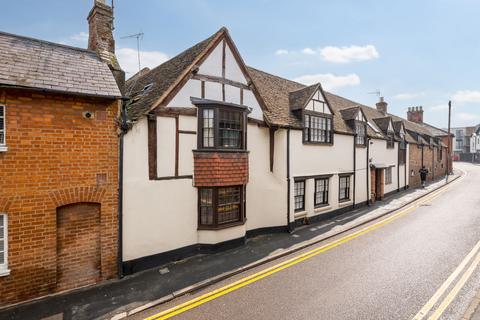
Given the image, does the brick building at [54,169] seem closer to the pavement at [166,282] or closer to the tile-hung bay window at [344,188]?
the pavement at [166,282]

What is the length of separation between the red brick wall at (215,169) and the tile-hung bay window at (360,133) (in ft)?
36.9

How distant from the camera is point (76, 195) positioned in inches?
294

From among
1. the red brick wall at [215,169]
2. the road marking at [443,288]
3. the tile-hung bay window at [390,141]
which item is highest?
the tile-hung bay window at [390,141]

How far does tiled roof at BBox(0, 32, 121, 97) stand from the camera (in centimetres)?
683

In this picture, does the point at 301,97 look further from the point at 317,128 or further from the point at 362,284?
the point at 362,284

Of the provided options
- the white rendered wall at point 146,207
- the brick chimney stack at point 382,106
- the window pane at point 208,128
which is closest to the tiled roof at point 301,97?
the window pane at point 208,128

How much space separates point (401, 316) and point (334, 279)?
202cm

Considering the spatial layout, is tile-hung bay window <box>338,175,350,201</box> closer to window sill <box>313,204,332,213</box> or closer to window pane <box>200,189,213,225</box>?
window sill <box>313,204,332,213</box>

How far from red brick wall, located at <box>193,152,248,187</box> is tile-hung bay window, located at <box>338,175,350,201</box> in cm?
907

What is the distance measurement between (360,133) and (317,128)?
5.71 metres

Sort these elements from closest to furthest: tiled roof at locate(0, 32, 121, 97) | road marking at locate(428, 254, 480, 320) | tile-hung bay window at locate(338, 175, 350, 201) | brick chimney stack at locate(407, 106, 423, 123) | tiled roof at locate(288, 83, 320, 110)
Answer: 1. road marking at locate(428, 254, 480, 320)
2. tiled roof at locate(0, 32, 121, 97)
3. tiled roof at locate(288, 83, 320, 110)
4. tile-hung bay window at locate(338, 175, 350, 201)
5. brick chimney stack at locate(407, 106, 423, 123)

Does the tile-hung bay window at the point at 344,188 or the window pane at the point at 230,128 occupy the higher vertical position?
the window pane at the point at 230,128

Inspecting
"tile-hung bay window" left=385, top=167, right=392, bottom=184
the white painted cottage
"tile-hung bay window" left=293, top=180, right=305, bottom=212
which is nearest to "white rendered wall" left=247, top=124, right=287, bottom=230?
the white painted cottage

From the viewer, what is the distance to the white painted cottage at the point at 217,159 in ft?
28.7
